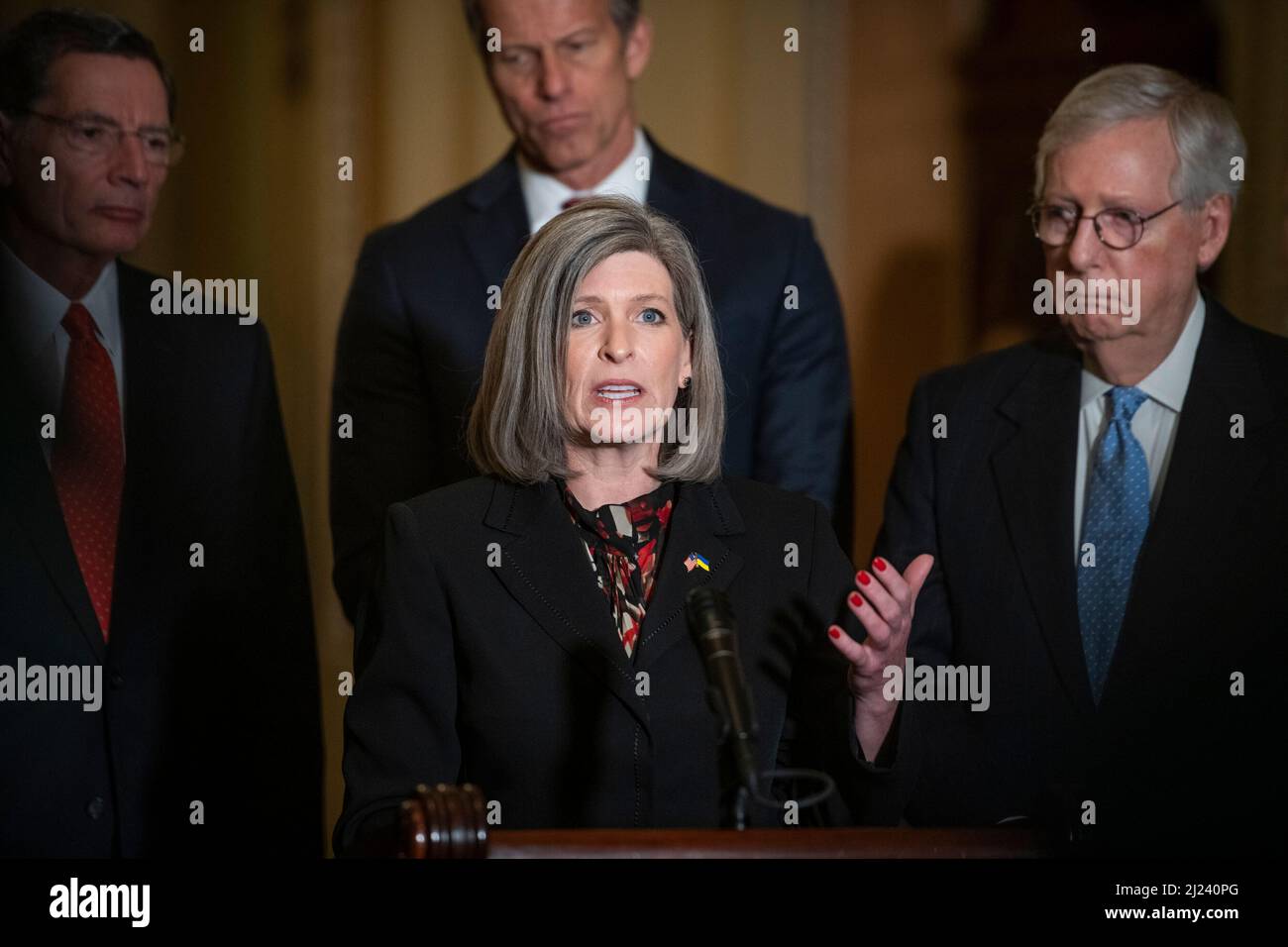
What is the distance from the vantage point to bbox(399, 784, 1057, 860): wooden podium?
2359 mm

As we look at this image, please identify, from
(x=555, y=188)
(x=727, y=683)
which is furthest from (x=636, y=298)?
(x=555, y=188)

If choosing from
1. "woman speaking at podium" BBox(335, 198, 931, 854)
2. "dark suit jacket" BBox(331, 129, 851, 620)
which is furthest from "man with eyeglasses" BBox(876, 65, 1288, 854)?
"woman speaking at podium" BBox(335, 198, 931, 854)

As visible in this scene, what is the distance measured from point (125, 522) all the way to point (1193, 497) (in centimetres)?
220

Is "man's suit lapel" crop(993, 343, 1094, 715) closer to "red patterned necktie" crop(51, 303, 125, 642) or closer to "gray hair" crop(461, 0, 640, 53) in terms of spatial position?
"gray hair" crop(461, 0, 640, 53)

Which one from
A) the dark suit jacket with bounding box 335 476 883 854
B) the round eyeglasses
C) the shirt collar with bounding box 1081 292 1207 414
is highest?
the round eyeglasses

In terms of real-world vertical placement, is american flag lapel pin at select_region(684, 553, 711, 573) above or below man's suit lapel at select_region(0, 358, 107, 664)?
below

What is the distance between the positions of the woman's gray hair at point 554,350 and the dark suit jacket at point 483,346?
2.62 ft

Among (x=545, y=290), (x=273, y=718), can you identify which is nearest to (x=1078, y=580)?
(x=545, y=290)

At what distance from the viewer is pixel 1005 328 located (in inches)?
157

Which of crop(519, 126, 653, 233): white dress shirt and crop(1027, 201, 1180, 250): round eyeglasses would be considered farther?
crop(519, 126, 653, 233): white dress shirt

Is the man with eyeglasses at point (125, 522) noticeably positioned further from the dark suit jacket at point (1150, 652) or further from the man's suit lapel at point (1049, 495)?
the man's suit lapel at point (1049, 495)

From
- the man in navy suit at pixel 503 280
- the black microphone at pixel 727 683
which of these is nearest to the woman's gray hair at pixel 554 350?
the black microphone at pixel 727 683

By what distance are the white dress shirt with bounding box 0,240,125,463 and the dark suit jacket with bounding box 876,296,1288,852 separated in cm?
173
